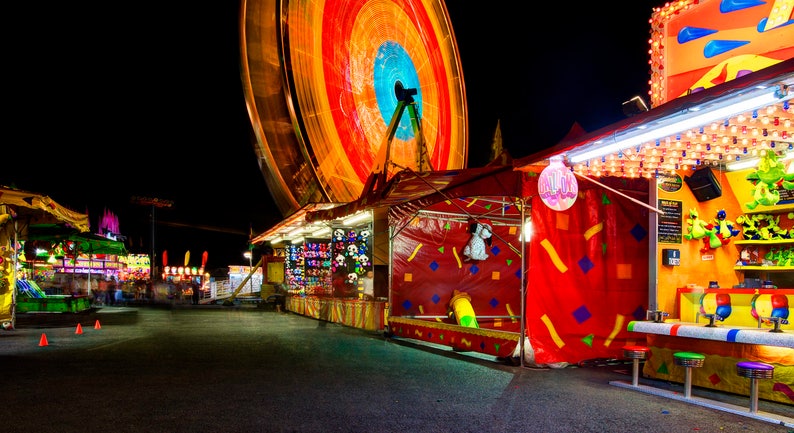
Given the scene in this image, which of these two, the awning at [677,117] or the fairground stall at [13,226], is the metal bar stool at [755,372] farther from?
the fairground stall at [13,226]

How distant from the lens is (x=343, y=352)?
978cm

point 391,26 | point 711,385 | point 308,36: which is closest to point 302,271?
point 308,36

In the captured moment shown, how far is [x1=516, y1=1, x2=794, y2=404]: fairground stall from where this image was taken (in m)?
6.10

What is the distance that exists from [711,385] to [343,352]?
219 inches

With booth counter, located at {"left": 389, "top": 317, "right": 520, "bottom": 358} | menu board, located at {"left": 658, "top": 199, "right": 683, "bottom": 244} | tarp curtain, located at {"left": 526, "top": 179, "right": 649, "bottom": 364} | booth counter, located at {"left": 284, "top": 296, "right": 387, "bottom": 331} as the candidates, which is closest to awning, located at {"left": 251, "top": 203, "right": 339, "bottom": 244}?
booth counter, located at {"left": 284, "top": 296, "right": 387, "bottom": 331}

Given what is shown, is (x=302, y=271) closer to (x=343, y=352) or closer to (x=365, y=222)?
(x=365, y=222)

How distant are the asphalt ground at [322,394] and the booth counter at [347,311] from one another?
3.27 metres

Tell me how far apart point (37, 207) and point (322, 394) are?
32.7 ft

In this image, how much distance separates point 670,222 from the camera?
26.6 ft

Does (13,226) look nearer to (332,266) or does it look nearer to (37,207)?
(37,207)

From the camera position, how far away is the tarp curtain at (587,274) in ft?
27.1

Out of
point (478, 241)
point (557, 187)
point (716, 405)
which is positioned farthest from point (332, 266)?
point (716, 405)

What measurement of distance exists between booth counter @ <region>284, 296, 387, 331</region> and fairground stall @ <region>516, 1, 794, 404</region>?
6.07 m

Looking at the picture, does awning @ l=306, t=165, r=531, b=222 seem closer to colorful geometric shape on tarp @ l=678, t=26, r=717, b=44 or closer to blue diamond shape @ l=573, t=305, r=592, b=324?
blue diamond shape @ l=573, t=305, r=592, b=324
